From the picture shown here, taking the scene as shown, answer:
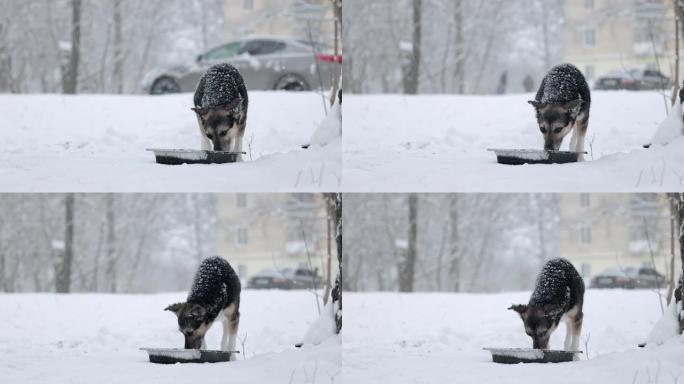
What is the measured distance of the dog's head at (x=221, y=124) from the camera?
216 inches

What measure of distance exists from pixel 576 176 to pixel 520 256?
1.69ft

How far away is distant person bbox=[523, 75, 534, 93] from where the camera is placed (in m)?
5.70

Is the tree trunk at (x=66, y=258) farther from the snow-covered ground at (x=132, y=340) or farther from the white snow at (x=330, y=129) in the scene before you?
the white snow at (x=330, y=129)

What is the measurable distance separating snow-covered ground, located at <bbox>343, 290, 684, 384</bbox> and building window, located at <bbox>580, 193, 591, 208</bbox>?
0.43m

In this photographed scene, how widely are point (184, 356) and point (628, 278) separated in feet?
7.35

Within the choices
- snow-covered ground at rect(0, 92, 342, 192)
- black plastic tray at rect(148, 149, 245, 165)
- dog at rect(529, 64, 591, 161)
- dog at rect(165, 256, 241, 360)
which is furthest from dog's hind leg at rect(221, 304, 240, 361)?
dog at rect(529, 64, 591, 161)

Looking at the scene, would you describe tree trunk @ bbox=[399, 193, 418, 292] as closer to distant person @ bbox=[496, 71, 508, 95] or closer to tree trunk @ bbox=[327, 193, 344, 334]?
tree trunk @ bbox=[327, 193, 344, 334]

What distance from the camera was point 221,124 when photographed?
217 inches

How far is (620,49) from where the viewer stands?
18.6ft

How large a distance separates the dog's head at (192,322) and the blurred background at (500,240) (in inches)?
31.9

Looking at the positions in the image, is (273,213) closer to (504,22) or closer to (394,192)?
(394,192)

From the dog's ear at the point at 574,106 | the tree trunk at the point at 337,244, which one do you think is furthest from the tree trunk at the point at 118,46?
the dog's ear at the point at 574,106

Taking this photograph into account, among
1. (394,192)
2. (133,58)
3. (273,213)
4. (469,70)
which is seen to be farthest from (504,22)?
(133,58)

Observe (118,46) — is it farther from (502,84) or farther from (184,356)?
(502,84)
